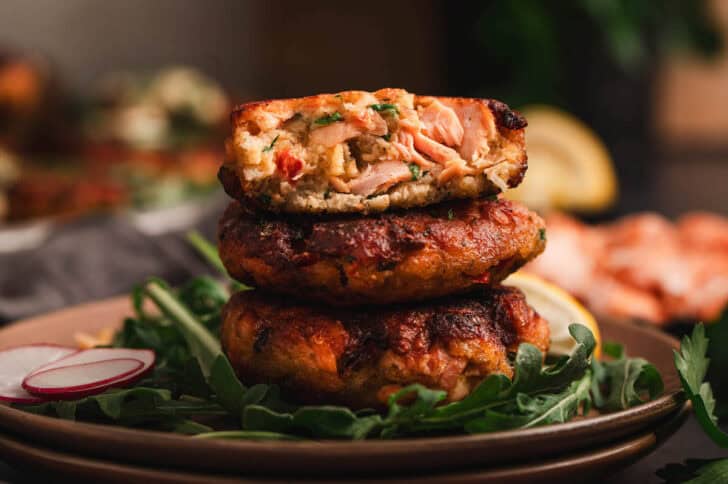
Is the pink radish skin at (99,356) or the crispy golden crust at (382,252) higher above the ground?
the crispy golden crust at (382,252)

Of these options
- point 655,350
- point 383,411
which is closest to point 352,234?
point 383,411

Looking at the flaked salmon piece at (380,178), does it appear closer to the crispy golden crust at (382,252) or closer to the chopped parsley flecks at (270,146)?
the crispy golden crust at (382,252)

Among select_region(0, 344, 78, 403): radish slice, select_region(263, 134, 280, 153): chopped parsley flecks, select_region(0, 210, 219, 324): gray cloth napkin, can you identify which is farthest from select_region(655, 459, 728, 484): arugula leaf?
select_region(0, 210, 219, 324): gray cloth napkin

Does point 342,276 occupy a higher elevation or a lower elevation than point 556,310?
higher

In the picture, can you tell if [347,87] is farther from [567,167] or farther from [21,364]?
[21,364]

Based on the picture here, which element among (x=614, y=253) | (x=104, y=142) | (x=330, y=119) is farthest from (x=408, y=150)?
(x=104, y=142)

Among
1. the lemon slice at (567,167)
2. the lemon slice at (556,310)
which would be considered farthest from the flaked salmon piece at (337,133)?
the lemon slice at (567,167)

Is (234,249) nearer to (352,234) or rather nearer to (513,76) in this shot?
(352,234)
